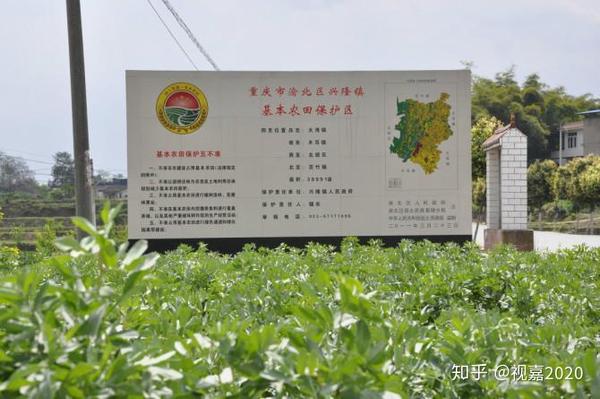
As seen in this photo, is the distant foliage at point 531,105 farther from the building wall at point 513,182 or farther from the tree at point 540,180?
Result: the building wall at point 513,182

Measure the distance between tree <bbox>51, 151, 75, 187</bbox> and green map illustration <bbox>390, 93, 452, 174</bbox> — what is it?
1788cm

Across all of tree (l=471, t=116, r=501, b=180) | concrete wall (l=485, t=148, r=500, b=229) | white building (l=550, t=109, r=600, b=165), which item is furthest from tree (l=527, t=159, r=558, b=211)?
concrete wall (l=485, t=148, r=500, b=229)

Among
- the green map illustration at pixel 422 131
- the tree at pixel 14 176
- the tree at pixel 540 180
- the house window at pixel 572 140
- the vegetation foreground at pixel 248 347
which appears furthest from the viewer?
the house window at pixel 572 140

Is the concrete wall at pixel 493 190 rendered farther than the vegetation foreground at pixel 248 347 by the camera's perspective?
Yes

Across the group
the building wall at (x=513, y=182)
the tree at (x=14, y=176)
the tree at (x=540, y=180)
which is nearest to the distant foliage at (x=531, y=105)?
the tree at (x=540, y=180)

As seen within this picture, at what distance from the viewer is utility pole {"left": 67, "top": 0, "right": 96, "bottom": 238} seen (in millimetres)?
7602

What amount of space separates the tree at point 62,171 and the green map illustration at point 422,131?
58.7 ft

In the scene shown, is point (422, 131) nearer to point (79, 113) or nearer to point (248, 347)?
point (79, 113)

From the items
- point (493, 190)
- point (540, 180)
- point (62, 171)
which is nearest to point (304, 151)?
point (493, 190)

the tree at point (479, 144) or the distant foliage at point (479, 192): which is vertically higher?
the tree at point (479, 144)

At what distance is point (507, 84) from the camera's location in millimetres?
49719

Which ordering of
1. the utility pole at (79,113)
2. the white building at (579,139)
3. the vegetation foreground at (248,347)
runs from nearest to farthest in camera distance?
the vegetation foreground at (248,347)
the utility pole at (79,113)
the white building at (579,139)

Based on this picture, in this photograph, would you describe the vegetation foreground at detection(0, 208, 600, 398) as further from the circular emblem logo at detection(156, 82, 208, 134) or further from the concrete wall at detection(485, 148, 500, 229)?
the concrete wall at detection(485, 148, 500, 229)

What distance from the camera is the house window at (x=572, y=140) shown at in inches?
1715
